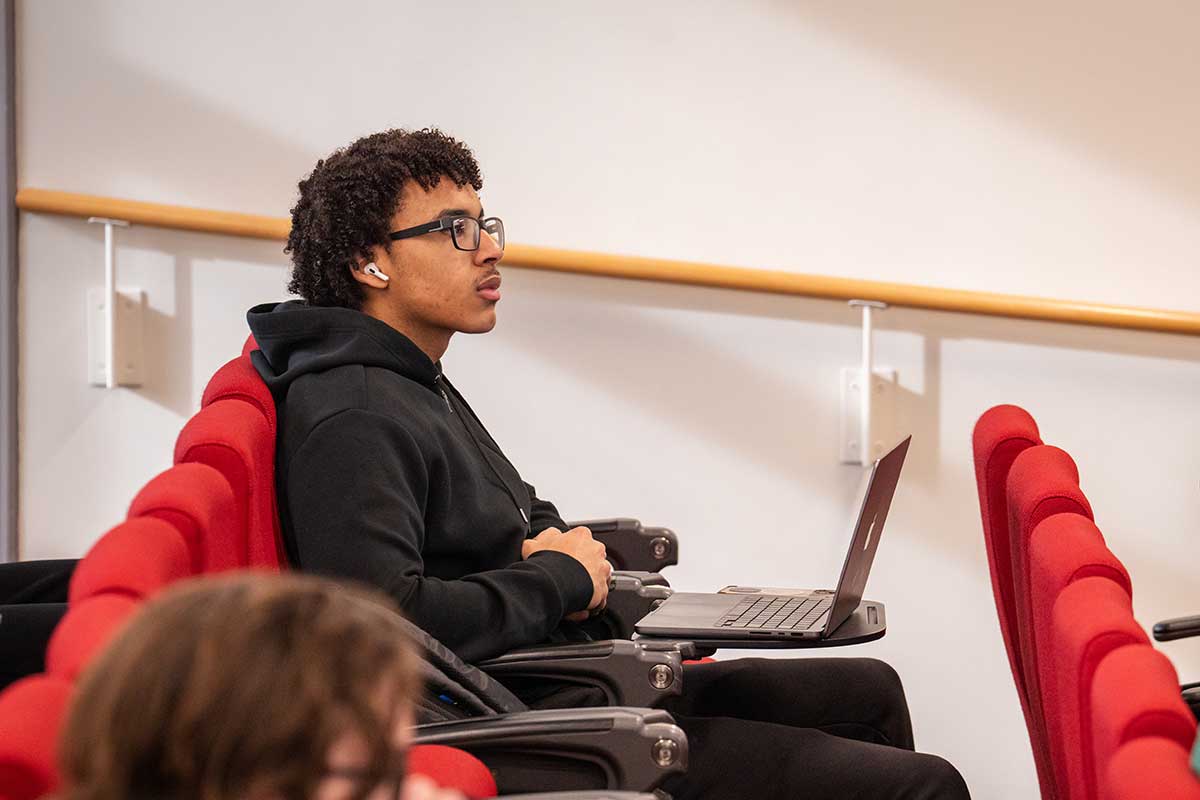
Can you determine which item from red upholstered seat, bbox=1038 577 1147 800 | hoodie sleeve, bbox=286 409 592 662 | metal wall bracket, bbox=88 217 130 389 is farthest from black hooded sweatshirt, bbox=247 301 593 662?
metal wall bracket, bbox=88 217 130 389

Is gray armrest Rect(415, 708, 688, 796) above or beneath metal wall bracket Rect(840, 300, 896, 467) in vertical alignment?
beneath

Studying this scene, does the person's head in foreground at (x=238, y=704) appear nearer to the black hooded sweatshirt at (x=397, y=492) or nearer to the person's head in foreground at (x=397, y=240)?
the black hooded sweatshirt at (x=397, y=492)

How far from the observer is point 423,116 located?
3.12m

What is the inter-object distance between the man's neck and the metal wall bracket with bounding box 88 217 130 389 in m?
1.11

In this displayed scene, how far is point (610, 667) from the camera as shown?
1.81 m

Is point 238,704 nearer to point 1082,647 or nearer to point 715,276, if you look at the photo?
point 1082,647

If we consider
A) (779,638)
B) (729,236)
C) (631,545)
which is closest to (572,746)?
(779,638)

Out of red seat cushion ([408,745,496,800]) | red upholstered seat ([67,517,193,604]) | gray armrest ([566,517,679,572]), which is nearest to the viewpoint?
red upholstered seat ([67,517,193,604])

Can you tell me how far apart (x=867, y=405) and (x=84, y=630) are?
7.47ft

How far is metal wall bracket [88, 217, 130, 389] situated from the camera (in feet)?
9.80

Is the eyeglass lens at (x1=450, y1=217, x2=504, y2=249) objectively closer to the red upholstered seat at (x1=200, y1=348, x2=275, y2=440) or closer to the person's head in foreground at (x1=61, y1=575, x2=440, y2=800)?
the red upholstered seat at (x1=200, y1=348, x2=275, y2=440)

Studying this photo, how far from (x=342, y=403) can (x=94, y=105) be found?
158 centimetres

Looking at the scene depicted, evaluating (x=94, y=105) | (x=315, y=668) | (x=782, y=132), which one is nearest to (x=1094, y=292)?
(x=782, y=132)

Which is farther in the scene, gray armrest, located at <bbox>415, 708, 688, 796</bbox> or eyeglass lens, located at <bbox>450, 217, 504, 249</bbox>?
eyeglass lens, located at <bbox>450, 217, 504, 249</bbox>
